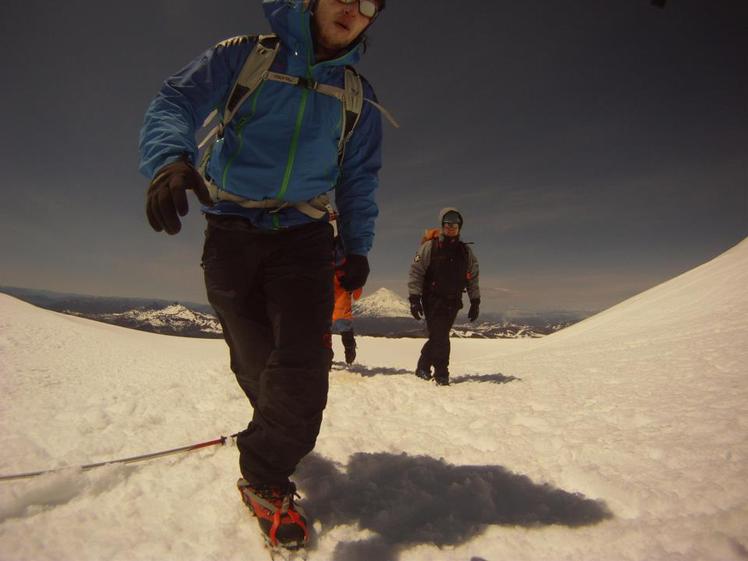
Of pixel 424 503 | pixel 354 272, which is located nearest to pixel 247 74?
pixel 354 272

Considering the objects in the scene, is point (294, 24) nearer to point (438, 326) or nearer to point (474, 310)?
point (438, 326)

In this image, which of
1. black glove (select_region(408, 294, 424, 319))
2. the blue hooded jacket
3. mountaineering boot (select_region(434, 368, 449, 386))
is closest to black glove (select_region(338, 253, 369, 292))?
the blue hooded jacket

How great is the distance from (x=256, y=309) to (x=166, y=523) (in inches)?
39.7

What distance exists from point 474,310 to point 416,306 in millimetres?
1036

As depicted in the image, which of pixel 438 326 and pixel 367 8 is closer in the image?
pixel 367 8

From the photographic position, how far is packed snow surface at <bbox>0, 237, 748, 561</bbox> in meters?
1.50

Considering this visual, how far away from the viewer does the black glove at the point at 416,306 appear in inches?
230

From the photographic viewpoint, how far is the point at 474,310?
20.3 ft

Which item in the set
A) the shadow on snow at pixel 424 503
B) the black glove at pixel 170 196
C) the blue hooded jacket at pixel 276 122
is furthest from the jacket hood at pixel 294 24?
the shadow on snow at pixel 424 503

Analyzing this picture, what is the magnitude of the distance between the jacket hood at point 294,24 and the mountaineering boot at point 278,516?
6.95 ft

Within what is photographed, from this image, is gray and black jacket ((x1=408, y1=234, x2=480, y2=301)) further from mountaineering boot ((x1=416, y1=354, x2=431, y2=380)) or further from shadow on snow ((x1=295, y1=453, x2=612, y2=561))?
shadow on snow ((x1=295, y1=453, x2=612, y2=561))

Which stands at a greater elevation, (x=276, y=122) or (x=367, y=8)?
(x=367, y=8)

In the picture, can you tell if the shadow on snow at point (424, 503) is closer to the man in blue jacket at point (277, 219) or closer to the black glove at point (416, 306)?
the man in blue jacket at point (277, 219)

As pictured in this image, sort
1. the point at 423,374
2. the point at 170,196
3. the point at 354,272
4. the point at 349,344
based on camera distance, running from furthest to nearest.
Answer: the point at 349,344
the point at 423,374
the point at 354,272
the point at 170,196
